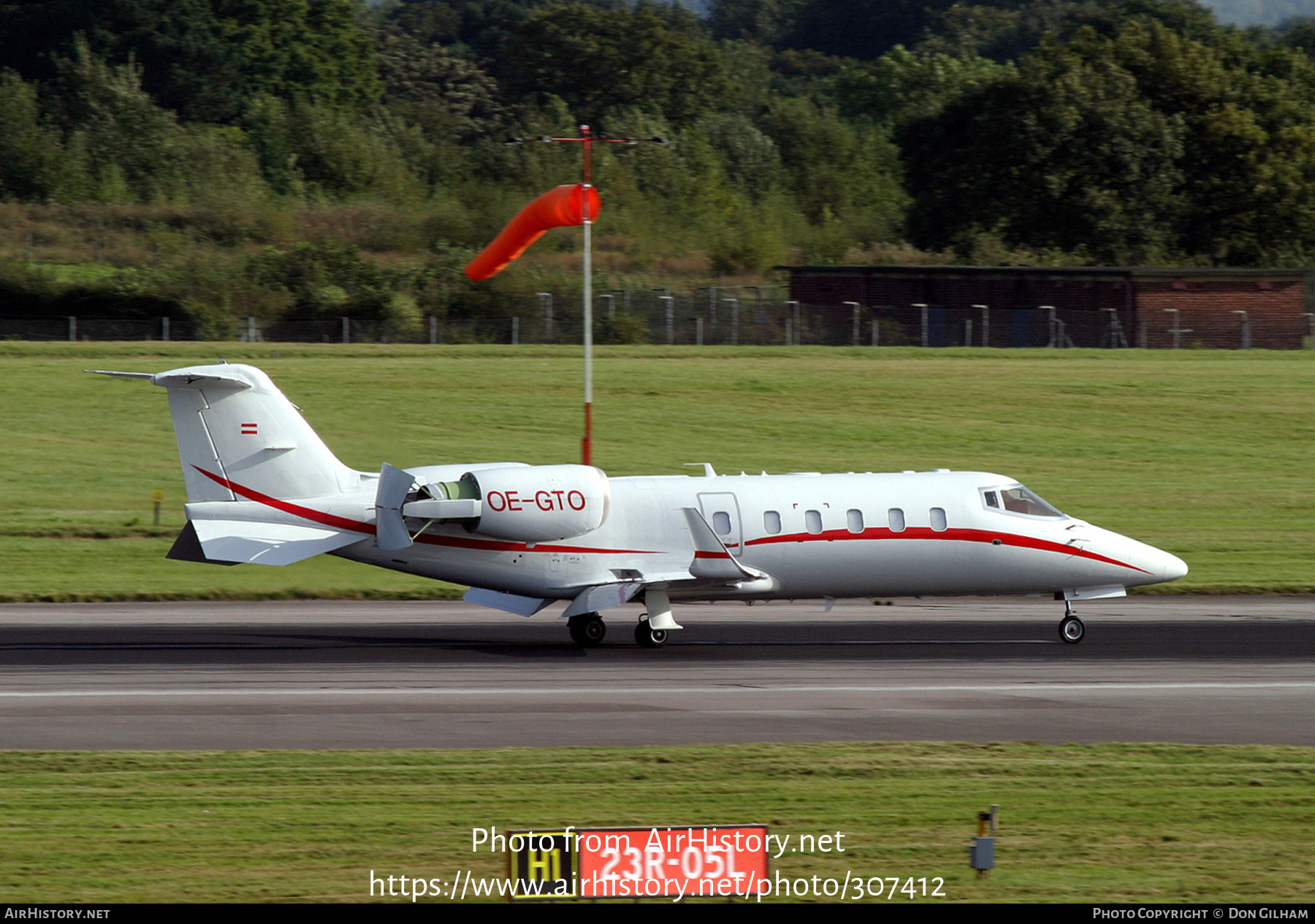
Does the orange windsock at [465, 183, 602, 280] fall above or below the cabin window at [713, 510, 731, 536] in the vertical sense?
above

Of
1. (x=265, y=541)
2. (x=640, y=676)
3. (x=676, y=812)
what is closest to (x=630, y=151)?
(x=265, y=541)

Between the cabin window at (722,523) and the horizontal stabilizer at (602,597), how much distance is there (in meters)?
1.47

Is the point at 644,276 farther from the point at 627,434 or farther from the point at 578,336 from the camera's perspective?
the point at 627,434

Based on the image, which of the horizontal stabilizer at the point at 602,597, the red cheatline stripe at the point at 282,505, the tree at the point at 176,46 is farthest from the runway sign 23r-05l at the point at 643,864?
the tree at the point at 176,46

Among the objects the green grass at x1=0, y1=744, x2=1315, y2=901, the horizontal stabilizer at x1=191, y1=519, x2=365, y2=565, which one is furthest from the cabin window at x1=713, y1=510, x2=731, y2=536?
the green grass at x1=0, y1=744, x2=1315, y2=901

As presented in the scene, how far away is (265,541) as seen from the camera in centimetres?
2353

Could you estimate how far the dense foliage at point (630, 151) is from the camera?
221ft

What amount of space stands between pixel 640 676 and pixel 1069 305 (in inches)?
1984

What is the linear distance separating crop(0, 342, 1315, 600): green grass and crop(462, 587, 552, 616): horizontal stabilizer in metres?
6.58

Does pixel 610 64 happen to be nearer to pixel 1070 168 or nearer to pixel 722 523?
pixel 1070 168

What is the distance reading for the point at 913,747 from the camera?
54.5 ft

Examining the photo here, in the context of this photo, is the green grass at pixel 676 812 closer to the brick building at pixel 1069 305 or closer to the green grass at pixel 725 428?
the green grass at pixel 725 428

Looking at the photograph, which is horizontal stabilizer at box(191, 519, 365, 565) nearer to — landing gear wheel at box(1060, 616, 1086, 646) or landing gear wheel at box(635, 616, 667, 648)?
landing gear wheel at box(635, 616, 667, 648)

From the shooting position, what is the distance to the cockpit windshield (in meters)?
25.7
